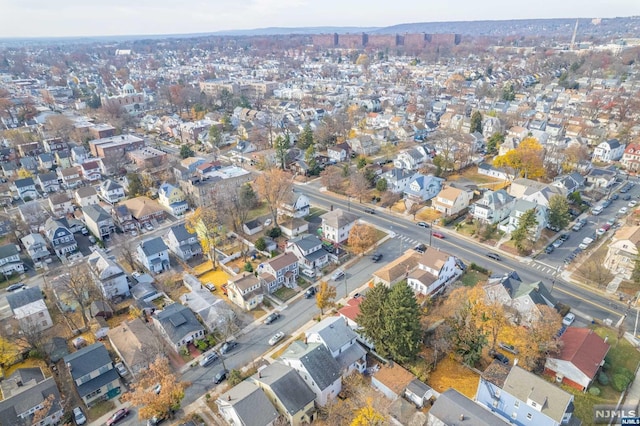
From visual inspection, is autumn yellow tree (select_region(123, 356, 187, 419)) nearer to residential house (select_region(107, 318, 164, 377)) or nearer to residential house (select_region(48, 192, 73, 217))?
A: residential house (select_region(107, 318, 164, 377))

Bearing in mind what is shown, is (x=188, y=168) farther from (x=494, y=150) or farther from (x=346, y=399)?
(x=494, y=150)

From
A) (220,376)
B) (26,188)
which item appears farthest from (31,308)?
(26,188)

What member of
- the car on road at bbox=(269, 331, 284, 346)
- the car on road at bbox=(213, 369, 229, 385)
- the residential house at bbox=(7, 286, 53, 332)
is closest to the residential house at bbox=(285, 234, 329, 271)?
the car on road at bbox=(269, 331, 284, 346)

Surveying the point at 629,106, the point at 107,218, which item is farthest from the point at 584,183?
the point at 107,218

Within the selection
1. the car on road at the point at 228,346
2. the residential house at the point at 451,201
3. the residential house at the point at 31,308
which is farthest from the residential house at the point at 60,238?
the residential house at the point at 451,201

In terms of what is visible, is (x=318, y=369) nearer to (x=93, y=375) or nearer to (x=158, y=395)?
(x=158, y=395)
